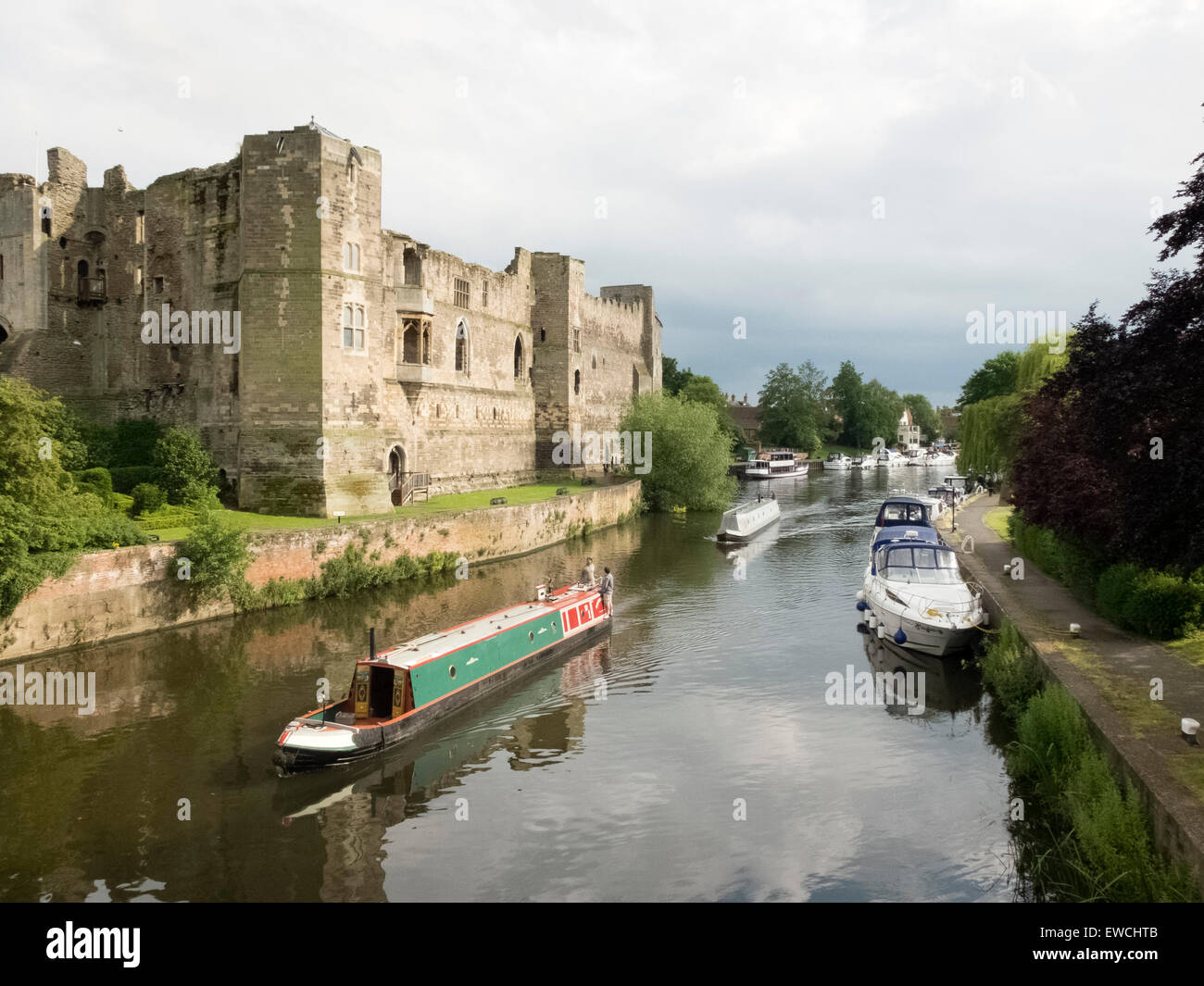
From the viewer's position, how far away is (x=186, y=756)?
45.5ft

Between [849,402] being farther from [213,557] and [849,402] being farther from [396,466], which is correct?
A: [213,557]

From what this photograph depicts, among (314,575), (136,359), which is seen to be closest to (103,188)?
(136,359)

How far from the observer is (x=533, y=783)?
43.6ft

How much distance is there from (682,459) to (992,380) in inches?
1040

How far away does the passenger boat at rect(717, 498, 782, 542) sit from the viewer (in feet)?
123

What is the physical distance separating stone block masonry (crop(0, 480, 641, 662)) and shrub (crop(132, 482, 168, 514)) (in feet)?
15.4

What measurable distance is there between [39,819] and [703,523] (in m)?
34.8

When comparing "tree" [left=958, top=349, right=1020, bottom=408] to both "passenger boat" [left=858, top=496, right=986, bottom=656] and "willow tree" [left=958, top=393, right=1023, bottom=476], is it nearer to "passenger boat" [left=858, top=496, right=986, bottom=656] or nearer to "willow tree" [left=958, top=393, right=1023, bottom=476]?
"willow tree" [left=958, top=393, right=1023, bottom=476]

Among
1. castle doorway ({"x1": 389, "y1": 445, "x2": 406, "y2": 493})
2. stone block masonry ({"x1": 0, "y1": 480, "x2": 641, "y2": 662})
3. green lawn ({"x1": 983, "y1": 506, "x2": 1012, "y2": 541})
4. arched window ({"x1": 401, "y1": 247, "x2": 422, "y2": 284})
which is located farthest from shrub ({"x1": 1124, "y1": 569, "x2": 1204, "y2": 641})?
arched window ({"x1": 401, "y1": 247, "x2": 422, "y2": 284})

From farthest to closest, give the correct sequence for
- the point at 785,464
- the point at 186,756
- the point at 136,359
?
the point at 785,464, the point at 136,359, the point at 186,756

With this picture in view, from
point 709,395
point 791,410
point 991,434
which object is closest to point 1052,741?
point 991,434
